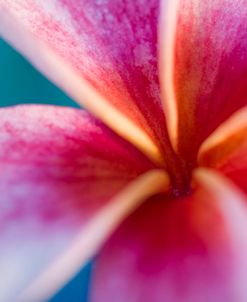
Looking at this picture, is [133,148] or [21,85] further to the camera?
[21,85]

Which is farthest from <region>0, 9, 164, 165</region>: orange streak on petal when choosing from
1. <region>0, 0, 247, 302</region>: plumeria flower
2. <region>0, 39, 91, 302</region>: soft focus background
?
<region>0, 39, 91, 302</region>: soft focus background

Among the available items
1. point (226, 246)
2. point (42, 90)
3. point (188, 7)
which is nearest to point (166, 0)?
point (188, 7)

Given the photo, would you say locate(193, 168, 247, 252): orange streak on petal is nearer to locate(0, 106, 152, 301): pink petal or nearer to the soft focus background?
locate(0, 106, 152, 301): pink petal

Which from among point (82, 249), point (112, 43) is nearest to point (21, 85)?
point (112, 43)

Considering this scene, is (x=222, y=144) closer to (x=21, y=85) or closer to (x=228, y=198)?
(x=228, y=198)

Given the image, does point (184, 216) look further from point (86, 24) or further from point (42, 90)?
point (42, 90)

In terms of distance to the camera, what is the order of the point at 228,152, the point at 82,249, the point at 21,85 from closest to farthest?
the point at 82,249 < the point at 228,152 < the point at 21,85
